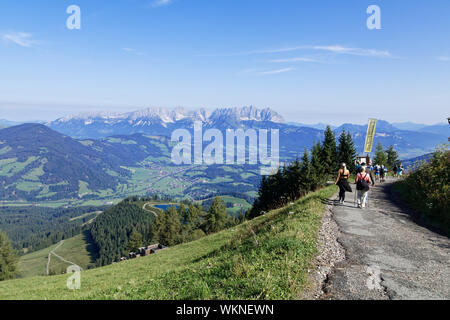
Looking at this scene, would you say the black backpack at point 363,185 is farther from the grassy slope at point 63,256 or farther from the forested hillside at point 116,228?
the grassy slope at point 63,256

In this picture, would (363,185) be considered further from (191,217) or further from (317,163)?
(191,217)

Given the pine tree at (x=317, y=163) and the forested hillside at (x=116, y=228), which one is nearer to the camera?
the pine tree at (x=317, y=163)

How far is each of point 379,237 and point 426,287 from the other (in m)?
4.88

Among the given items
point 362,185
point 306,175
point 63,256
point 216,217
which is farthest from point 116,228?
point 362,185

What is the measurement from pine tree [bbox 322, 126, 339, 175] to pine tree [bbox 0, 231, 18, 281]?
82.6 m

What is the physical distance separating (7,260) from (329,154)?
86726 mm

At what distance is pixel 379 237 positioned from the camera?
11305mm

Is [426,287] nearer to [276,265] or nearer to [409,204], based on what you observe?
[276,265]

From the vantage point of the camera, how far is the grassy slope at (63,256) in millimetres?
135150

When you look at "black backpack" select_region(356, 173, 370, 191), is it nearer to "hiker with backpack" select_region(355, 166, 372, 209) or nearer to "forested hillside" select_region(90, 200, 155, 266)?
"hiker with backpack" select_region(355, 166, 372, 209)

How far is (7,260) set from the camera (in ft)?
209

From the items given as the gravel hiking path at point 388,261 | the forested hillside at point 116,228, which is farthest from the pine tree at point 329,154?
the forested hillside at point 116,228

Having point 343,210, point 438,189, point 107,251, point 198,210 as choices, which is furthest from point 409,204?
point 107,251

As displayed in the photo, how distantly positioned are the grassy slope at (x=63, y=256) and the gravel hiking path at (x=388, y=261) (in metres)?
156
